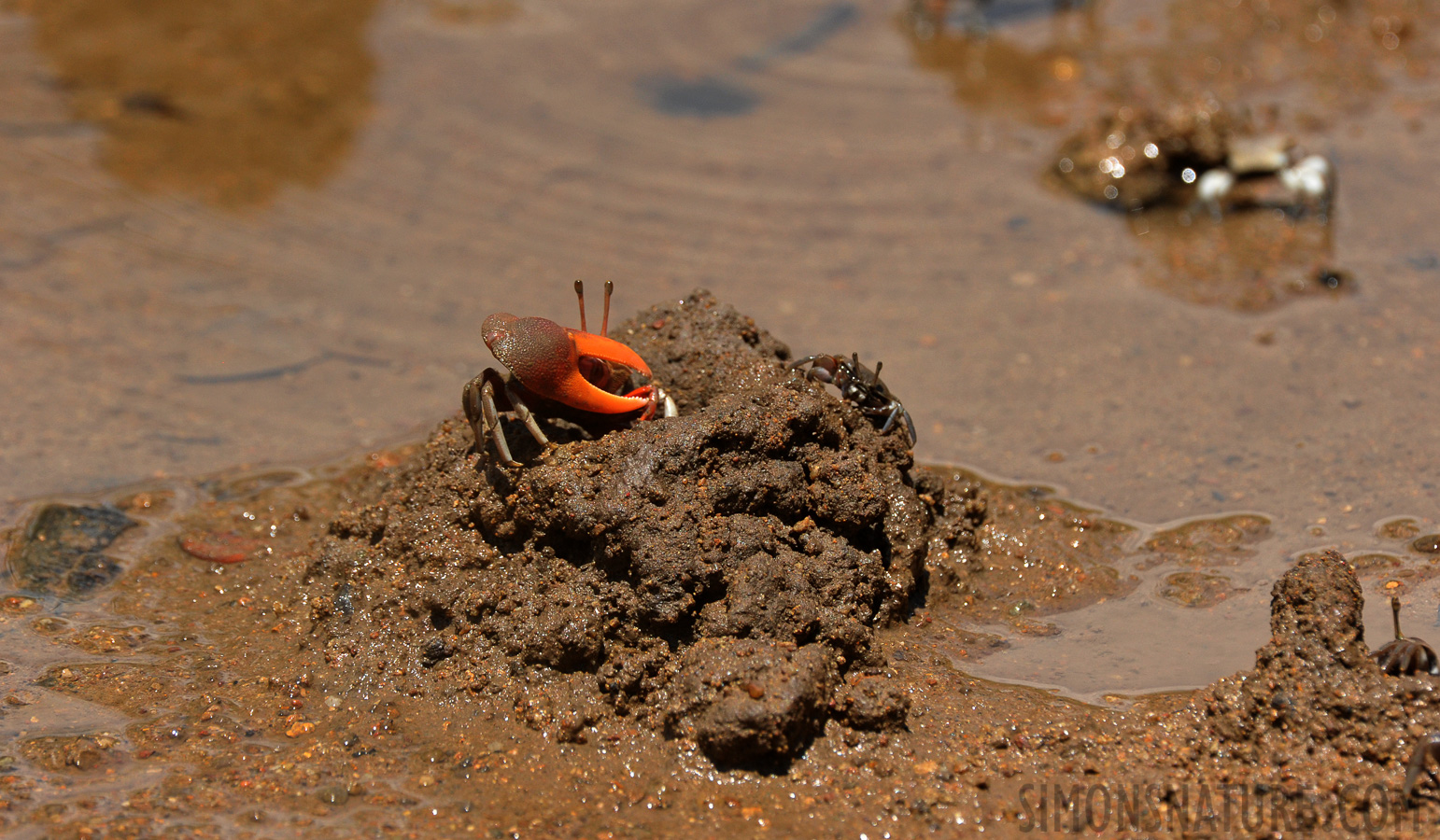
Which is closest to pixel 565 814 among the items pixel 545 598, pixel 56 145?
pixel 545 598

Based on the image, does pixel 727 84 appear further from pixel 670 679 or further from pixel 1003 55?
pixel 670 679

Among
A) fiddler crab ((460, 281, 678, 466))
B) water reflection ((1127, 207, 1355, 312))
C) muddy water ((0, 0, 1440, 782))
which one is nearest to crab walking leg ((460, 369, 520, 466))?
fiddler crab ((460, 281, 678, 466))

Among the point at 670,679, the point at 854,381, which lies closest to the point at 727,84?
the point at 854,381

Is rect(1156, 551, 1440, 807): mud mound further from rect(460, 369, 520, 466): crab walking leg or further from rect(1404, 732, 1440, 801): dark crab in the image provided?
rect(460, 369, 520, 466): crab walking leg

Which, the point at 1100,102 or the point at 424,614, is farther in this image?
the point at 1100,102

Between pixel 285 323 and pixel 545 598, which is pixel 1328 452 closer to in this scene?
pixel 545 598

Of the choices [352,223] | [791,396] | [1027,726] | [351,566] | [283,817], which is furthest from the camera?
[352,223]

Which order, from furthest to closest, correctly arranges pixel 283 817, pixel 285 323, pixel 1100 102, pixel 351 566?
pixel 1100 102 < pixel 285 323 < pixel 351 566 < pixel 283 817
